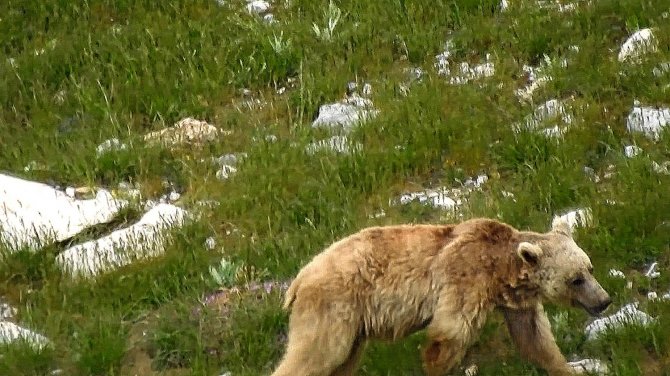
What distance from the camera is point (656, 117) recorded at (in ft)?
33.5

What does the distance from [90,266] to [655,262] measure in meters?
4.80

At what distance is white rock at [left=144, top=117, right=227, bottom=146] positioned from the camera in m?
11.5

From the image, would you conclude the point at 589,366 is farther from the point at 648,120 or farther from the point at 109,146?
the point at 109,146

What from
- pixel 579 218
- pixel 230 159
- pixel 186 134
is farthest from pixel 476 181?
pixel 186 134

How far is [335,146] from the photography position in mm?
10828

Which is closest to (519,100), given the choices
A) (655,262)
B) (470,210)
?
(470,210)

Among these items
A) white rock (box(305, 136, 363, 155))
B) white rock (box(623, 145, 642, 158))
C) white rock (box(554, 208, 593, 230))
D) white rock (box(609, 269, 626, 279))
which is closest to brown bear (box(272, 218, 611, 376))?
white rock (box(609, 269, 626, 279))

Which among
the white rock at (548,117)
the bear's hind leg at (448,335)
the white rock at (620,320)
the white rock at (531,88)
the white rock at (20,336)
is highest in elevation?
the white rock at (531,88)

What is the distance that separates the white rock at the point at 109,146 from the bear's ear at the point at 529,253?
17.1ft

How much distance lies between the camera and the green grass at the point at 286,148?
8.43 m

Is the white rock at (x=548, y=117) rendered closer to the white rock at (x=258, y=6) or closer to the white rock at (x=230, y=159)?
the white rock at (x=230, y=159)

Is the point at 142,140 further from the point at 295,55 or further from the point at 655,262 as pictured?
the point at 655,262

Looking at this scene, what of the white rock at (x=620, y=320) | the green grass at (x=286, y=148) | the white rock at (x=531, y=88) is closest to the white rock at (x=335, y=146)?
the green grass at (x=286, y=148)

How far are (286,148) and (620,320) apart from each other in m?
4.26
